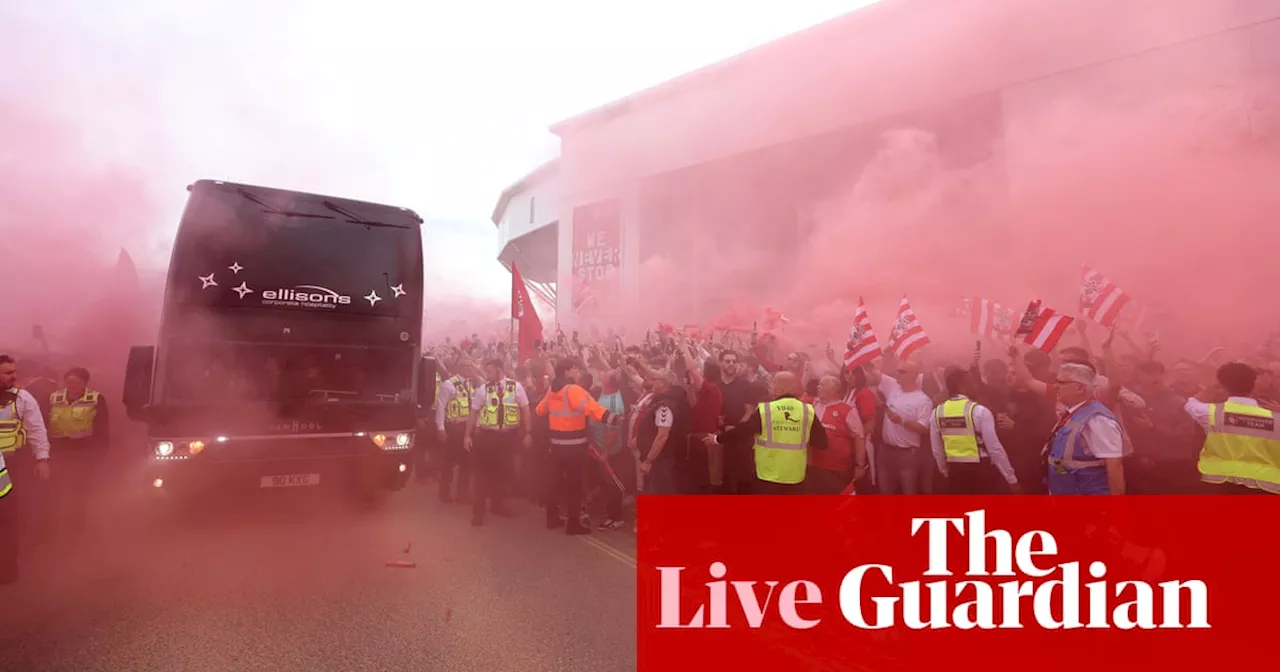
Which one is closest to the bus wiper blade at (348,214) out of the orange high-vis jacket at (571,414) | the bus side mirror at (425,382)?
the bus side mirror at (425,382)

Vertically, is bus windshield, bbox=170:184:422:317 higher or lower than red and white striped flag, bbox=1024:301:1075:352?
higher

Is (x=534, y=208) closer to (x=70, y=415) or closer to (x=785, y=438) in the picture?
(x=70, y=415)

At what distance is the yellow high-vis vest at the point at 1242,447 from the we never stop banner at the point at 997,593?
14 cm

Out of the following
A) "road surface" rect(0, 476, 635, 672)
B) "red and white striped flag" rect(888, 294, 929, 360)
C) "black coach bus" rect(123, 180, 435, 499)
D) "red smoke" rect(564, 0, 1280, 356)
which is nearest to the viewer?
"road surface" rect(0, 476, 635, 672)

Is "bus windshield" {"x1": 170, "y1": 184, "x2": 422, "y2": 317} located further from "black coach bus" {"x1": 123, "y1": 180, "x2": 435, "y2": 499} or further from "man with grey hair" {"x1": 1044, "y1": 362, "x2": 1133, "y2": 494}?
"man with grey hair" {"x1": 1044, "y1": 362, "x2": 1133, "y2": 494}

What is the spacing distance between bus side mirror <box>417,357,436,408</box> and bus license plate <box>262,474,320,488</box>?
1.18 m

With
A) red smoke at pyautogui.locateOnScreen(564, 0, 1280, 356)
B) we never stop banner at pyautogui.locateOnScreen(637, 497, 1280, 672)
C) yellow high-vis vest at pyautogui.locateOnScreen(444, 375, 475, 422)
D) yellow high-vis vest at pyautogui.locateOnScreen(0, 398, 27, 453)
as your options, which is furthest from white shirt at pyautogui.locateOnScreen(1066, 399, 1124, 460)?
red smoke at pyautogui.locateOnScreen(564, 0, 1280, 356)

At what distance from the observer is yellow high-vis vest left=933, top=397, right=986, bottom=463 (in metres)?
4.66

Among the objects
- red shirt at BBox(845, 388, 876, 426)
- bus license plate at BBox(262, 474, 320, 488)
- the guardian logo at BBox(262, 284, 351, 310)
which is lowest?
bus license plate at BBox(262, 474, 320, 488)

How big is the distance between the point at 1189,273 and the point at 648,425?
1266cm

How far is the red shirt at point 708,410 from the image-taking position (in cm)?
573

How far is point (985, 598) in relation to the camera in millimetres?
3795

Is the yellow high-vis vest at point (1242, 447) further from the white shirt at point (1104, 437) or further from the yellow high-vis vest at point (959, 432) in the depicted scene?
the yellow high-vis vest at point (959, 432)

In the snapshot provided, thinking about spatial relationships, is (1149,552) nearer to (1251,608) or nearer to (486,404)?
(1251,608)
